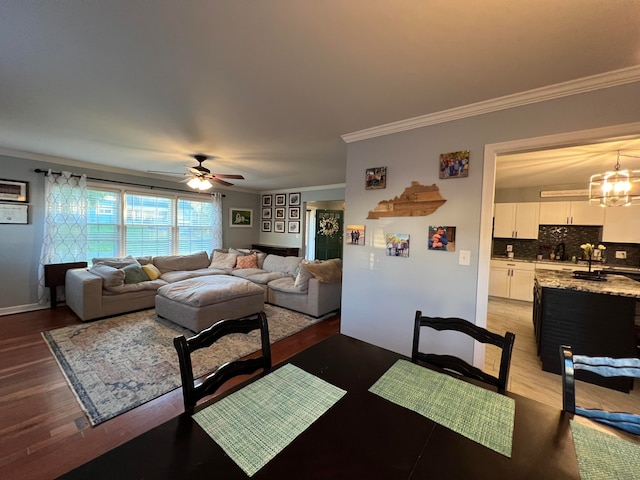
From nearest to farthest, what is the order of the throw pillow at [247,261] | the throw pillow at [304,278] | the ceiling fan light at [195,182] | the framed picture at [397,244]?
the framed picture at [397,244] < the ceiling fan light at [195,182] < the throw pillow at [304,278] < the throw pillow at [247,261]

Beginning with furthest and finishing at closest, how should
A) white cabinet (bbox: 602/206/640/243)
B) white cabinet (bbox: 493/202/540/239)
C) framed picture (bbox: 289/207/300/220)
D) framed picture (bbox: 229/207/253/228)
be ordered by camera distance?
1. framed picture (bbox: 229/207/253/228)
2. framed picture (bbox: 289/207/300/220)
3. white cabinet (bbox: 493/202/540/239)
4. white cabinet (bbox: 602/206/640/243)

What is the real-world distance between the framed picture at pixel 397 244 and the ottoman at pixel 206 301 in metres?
2.19

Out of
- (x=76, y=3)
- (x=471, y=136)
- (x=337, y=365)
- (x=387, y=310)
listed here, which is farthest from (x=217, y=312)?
(x=471, y=136)

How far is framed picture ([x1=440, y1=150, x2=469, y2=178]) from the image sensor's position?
2158 millimetres

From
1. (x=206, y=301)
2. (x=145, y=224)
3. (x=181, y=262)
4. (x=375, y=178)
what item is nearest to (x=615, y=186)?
(x=375, y=178)

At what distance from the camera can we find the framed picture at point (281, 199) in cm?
691

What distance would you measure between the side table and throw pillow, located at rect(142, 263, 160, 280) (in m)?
0.98

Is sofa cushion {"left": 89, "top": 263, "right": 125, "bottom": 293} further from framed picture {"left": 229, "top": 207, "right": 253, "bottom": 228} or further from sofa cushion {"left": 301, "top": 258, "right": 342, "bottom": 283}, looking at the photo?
framed picture {"left": 229, "top": 207, "right": 253, "bottom": 228}

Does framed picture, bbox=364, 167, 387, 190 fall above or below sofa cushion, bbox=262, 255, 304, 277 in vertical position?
above

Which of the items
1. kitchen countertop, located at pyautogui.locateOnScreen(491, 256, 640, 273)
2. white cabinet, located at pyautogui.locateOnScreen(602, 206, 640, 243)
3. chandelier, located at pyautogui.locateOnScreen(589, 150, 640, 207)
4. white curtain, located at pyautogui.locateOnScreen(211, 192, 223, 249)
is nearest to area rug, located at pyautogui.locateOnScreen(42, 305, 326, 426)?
white curtain, located at pyautogui.locateOnScreen(211, 192, 223, 249)

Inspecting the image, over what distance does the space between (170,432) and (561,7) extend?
2.24 m

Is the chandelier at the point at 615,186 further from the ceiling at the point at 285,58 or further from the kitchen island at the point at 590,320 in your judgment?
the ceiling at the point at 285,58

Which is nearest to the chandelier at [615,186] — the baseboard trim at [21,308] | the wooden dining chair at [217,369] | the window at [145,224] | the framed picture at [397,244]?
the framed picture at [397,244]

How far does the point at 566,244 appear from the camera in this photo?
5.10 m
